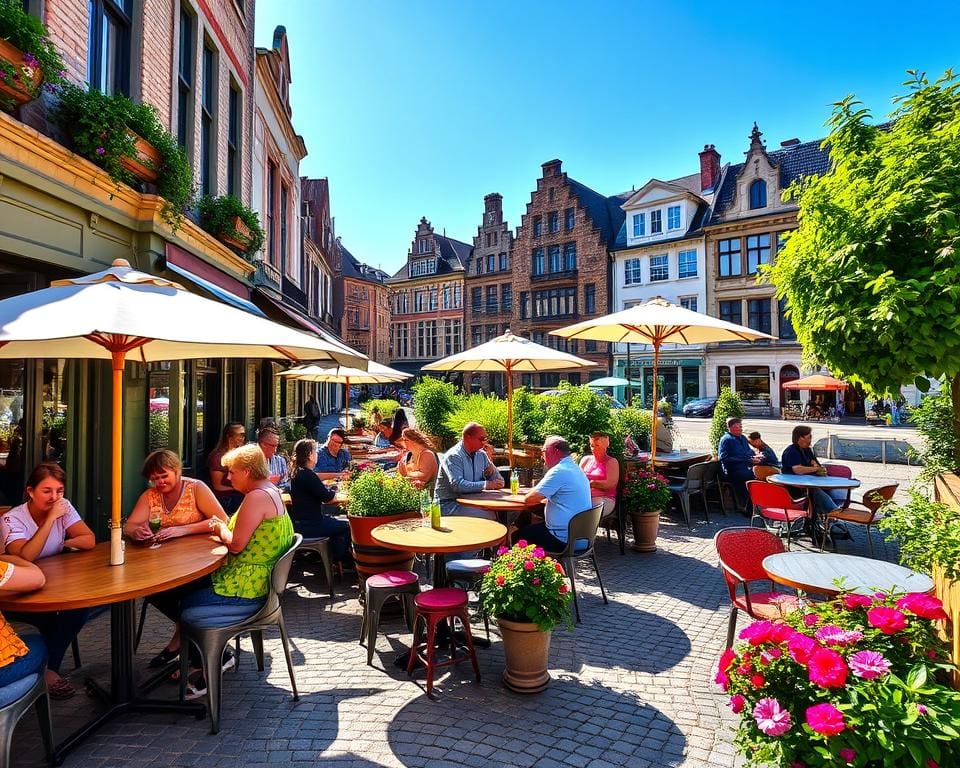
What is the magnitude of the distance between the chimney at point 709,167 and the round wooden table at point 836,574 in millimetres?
37525

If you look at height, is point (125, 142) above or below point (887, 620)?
above

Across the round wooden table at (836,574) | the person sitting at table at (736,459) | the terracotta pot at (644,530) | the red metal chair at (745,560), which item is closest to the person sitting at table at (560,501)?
the red metal chair at (745,560)

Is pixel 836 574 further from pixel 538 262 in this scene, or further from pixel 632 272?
pixel 538 262

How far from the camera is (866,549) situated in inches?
287

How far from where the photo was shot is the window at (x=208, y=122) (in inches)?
381

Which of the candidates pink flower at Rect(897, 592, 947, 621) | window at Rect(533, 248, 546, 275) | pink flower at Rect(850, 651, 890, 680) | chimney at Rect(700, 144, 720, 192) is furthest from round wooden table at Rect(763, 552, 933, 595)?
window at Rect(533, 248, 546, 275)

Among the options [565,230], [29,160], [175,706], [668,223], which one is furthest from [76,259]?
[565,230]

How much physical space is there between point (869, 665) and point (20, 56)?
632cm

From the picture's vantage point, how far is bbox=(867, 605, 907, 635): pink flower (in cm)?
250

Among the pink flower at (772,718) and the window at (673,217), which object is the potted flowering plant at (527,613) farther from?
the window at (673,217)

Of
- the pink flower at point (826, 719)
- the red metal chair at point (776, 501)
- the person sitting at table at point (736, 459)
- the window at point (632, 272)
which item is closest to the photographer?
the pink flower at point (826, 719)

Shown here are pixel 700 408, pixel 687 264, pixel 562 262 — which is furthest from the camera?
pixel 562 262

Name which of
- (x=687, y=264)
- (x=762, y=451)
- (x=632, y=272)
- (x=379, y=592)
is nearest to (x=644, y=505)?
(x=762, y=451)

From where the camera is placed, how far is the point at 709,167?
36906 millimetres
